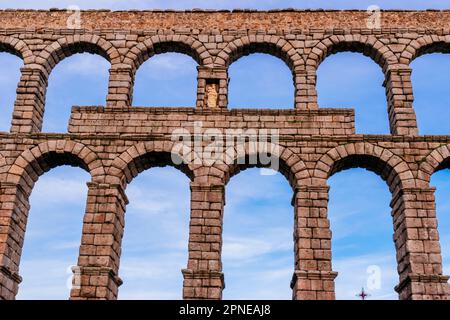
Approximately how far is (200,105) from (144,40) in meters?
3.17

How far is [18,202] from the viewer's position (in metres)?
16.3

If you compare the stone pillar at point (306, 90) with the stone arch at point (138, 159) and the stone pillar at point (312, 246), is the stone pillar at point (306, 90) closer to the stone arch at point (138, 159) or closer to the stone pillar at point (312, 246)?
the stone pillar at point (312, 246)

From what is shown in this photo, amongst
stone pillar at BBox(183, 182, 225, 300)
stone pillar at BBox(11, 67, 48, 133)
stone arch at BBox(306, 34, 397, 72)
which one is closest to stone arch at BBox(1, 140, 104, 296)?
stone pillar at BBox(11, 67, 48, 133)

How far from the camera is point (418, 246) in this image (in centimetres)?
1508

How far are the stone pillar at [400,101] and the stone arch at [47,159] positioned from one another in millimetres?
8892

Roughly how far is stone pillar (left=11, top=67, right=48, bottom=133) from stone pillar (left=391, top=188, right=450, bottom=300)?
11133 millimetres

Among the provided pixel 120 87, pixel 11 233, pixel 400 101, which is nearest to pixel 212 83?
pixel 120 87

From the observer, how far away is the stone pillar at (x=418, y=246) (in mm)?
14547

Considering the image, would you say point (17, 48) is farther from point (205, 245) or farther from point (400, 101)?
point (400, 101)

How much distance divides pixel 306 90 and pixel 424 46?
4283 mm

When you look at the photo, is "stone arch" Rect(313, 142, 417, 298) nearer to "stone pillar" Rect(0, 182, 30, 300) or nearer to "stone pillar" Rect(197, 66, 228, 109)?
"stone pillar" Rect(197, 66, 228, 109)

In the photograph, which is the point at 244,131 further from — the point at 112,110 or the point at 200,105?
the point at 112,110

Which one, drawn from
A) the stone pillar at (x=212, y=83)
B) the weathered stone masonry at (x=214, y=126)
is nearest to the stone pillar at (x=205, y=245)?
the weathered stone masonry at (x=214, y=126)
